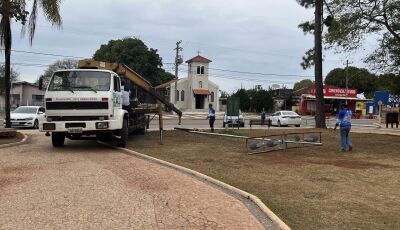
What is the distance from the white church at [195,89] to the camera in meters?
72.2

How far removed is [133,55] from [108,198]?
70126 millimetres

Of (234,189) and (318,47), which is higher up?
(318,47)

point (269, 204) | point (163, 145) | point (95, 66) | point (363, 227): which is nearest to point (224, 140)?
point (163, 145)

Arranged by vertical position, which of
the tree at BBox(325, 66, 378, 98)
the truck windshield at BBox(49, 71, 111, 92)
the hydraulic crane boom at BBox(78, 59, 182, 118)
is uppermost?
the tree at BBox(325, 66, 378, 98)

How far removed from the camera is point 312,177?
10617 mm

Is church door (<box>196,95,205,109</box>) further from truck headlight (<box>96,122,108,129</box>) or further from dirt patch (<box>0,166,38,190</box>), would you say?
dirt patch (<box>0,166,38,190</box>)

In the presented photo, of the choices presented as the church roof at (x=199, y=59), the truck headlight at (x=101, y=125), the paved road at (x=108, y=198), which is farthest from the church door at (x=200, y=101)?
the paved road at (x=108, y=198)

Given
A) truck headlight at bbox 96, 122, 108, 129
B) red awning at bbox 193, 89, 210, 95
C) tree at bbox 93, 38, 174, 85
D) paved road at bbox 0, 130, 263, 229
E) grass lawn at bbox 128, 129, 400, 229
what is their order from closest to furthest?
paved road at bbox 0, 130, 263, 229, grass lawn at bbox 128, 129, 400, 229, truck headlight at bbox 96, 122, 108, 129, red awning at bbox 193, 89, 210, 95, tree at bbox 93, 38, 174, 85

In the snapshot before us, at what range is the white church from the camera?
237ft

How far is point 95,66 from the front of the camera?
51.8 ft

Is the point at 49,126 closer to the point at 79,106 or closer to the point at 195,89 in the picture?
the point at 79,106

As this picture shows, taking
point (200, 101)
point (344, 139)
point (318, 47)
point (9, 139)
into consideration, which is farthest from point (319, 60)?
point (200, 101)

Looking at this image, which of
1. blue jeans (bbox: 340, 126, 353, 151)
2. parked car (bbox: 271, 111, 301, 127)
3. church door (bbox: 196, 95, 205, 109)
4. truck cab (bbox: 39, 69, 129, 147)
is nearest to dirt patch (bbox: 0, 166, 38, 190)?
truck cab (bbox: 39, 69, 129, 147)

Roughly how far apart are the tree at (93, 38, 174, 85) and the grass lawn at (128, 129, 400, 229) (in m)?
58.8
